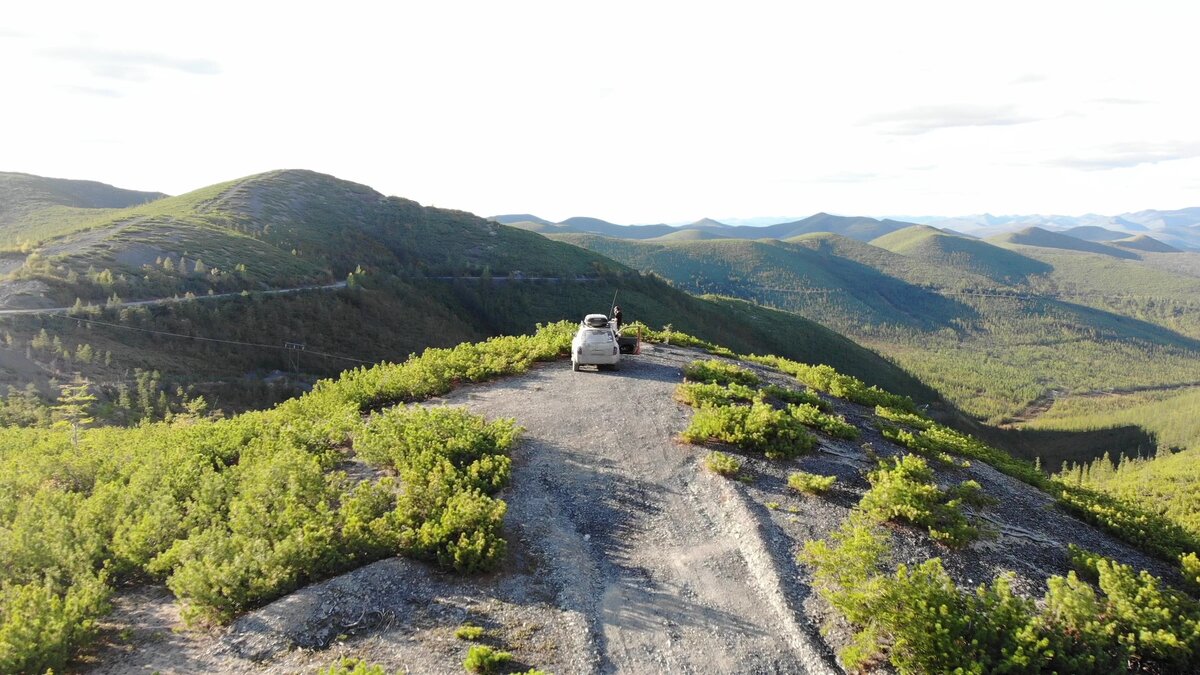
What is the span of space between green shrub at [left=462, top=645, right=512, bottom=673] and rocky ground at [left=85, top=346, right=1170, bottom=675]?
23 centimetres

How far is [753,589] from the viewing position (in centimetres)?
870

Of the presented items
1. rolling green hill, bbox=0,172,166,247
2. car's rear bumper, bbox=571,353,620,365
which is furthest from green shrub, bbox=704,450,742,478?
rolling green hill, bbox=0,172,166,247

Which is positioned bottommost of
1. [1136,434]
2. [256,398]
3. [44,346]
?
[1136,434]

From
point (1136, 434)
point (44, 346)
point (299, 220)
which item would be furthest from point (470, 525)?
point (1136, 434)

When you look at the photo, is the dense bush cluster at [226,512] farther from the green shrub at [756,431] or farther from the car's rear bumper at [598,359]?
the car's rear bumper at [598,359]

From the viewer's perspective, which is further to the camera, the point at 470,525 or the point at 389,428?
the point at 389,428

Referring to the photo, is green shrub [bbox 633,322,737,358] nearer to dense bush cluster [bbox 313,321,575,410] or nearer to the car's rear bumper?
dense bush cluster [bbox 313,321,575,410]

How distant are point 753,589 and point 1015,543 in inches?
227

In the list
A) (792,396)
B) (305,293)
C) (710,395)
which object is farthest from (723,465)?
(305,293)

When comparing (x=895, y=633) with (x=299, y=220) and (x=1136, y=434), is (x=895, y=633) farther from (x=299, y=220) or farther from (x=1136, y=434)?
(x=1136, y=434)

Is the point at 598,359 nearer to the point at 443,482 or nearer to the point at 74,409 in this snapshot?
the point at 443,482

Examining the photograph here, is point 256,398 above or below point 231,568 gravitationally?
→ below

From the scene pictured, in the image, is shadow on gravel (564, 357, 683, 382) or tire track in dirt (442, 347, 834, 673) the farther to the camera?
shadow on gravel (564, 357, 683, 382)

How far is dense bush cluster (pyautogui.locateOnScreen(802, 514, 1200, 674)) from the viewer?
670 centimetres
